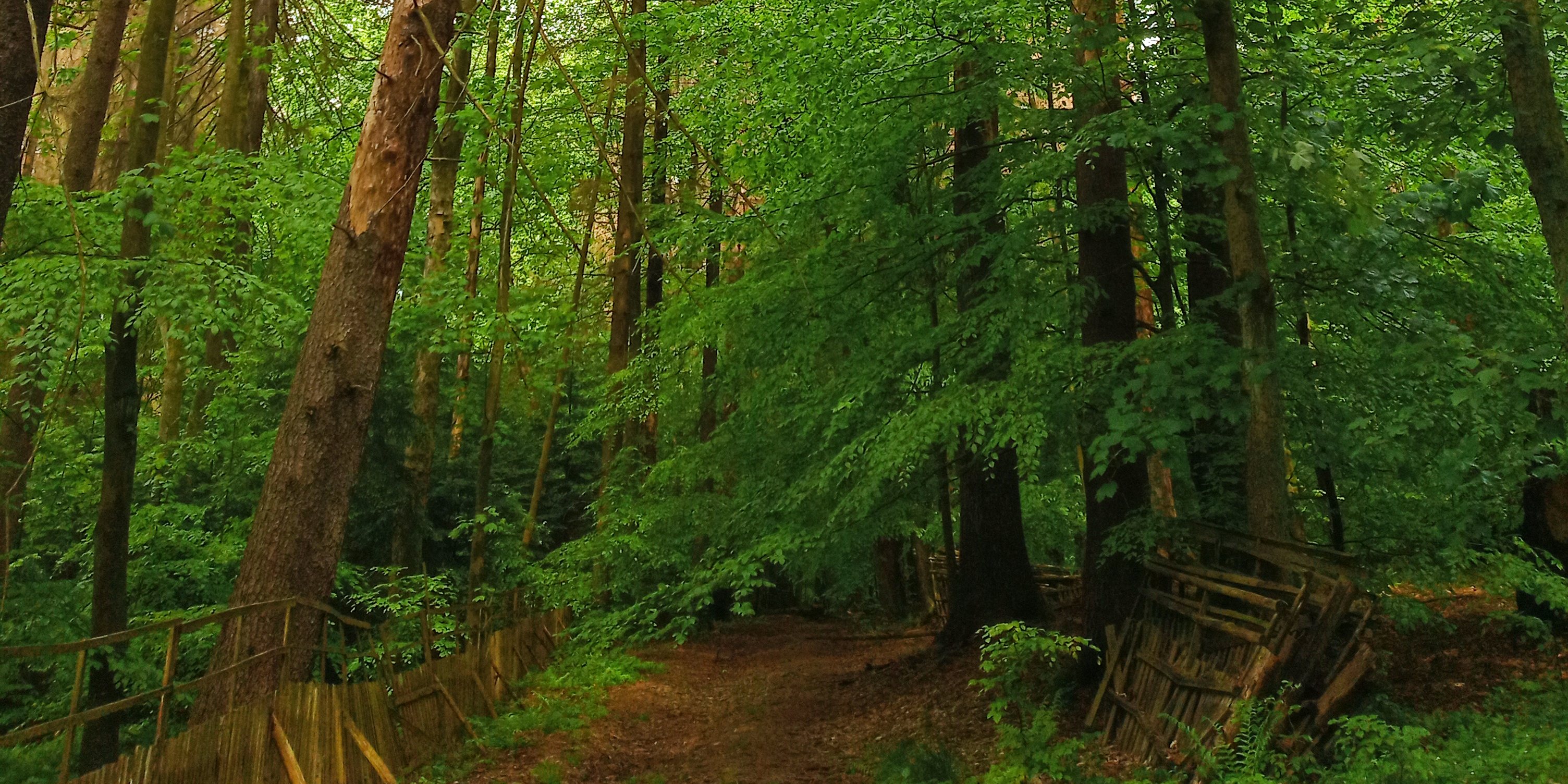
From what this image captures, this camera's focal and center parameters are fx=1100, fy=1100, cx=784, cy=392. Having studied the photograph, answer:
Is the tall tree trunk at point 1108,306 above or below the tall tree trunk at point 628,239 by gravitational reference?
below

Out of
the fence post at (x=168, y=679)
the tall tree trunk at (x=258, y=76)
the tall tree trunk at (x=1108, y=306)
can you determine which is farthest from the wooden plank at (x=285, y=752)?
the tall tree trunk at (x=258, y=76)

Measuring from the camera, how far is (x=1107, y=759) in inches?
369

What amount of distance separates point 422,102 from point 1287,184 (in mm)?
7017

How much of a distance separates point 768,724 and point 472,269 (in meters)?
7.44

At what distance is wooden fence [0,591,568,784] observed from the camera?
5113 millimetres

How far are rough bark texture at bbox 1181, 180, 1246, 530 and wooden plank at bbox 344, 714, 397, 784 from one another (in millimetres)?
6959

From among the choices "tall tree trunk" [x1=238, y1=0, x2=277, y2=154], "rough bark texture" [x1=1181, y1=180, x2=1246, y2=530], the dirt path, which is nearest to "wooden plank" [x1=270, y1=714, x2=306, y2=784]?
the dirt path

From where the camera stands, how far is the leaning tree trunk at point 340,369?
22.0 feet

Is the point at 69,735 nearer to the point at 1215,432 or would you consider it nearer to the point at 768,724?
the point at 1215,432

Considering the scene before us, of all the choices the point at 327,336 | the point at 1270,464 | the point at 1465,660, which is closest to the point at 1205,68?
the point at 1270,464

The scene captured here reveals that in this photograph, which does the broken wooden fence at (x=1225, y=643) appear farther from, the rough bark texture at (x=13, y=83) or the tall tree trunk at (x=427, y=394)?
the tall tree trunk at (x=427, y=394)

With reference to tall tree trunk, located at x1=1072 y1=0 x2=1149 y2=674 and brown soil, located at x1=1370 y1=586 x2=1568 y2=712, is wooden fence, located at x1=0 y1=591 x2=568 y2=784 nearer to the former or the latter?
tall tree trunk, located at x1=1072 y1=0 x2=1149 y2=674

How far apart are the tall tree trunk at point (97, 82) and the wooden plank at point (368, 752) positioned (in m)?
4.78

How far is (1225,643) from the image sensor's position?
8.73 meters
